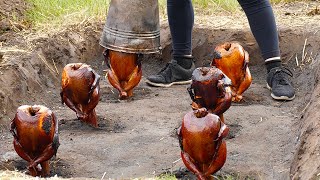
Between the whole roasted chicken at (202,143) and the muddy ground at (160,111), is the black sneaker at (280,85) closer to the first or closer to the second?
the muddy ground at (160,111)

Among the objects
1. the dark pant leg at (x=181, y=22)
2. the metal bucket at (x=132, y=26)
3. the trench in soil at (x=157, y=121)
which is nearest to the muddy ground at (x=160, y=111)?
the trench in soil at (x=157, y=121)

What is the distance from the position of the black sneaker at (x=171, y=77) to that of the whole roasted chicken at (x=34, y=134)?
2.77m

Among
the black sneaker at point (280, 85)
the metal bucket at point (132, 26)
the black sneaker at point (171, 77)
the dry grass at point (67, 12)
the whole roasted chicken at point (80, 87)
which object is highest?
the metal bucket at point (132, 26)

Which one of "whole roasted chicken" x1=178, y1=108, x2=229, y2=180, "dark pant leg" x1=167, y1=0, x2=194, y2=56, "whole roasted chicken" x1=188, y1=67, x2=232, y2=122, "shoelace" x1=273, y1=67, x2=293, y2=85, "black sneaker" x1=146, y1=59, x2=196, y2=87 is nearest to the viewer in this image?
"whole roasted chicken" x1=178, y1=108, x2=229, y2=180

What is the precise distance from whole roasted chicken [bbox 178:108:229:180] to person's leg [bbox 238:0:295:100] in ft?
7.78

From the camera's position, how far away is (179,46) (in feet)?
23.1

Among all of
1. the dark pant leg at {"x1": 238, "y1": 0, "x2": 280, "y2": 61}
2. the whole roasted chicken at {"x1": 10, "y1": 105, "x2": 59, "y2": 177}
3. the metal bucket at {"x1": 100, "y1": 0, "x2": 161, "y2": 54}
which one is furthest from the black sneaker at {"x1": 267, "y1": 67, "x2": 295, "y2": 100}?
the whole roasted chicken at {"x1": 10, "y1": 105, "x2": 59, "y2": 177}

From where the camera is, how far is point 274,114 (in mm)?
6004

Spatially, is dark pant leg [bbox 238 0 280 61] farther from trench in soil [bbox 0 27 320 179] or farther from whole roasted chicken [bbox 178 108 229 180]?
whole roasted chicken [bbox 178 108 229 180]

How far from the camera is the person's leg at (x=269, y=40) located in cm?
636

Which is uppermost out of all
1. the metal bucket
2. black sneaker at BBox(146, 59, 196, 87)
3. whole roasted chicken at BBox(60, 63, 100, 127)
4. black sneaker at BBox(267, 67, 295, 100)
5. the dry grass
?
the metal bucket

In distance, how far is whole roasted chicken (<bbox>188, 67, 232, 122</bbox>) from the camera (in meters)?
4.93

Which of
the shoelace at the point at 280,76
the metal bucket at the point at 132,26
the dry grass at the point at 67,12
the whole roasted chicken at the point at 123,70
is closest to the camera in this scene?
the metal bucket at the point at 132,26

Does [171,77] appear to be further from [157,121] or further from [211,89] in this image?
[211,89]
